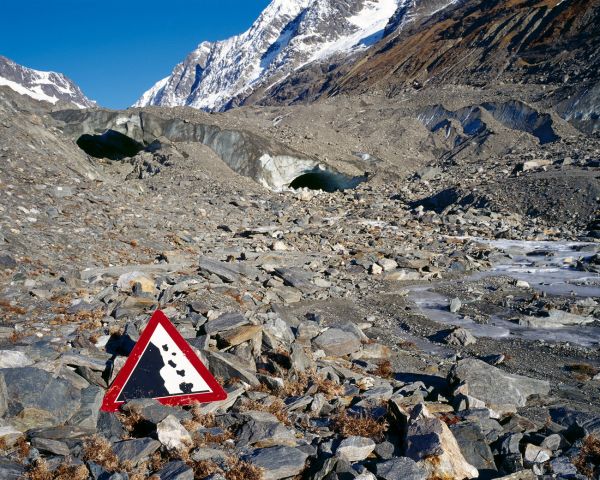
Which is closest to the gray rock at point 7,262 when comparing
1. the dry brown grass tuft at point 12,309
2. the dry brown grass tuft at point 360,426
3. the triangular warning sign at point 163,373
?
the dry brown grass tuft at point 12,309

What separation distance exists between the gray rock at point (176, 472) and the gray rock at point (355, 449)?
47.3 inches

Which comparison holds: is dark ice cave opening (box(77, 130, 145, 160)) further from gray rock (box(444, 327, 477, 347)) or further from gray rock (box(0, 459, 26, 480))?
gray rock (box(0, 459, 26, 480))

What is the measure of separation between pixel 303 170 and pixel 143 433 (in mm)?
27721

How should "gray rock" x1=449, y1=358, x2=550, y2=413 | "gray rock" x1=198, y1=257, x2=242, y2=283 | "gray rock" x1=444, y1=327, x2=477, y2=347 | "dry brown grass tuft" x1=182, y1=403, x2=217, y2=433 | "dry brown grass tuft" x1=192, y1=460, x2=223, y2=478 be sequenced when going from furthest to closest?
"gray rock" x1=198, y1=257, x2=242, y2=283 < "gray rock" x1=444, y1=327, x2=477, y2=347 < "gray rock" x1=449, y1=358, x2=550, y2=413 < "dry brown grass tuft" x1=182, y1=403, x2=217, y2=433 < "dry brown grass tuft" x1=192, y1=460, x2=223, y2=478

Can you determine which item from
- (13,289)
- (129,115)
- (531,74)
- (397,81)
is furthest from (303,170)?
(397,81)

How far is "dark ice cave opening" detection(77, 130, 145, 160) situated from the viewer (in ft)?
106

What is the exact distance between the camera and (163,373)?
4.44 meters

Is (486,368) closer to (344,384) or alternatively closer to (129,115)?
(344,384)

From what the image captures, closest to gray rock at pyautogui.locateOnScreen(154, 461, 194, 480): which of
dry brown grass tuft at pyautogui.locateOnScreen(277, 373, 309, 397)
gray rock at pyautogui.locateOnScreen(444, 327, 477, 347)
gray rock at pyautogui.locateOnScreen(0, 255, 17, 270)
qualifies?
dry brown grass tuft at pyautogui.locateOnScreen(277, 373, 309, 397)

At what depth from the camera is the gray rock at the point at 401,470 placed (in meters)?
3.63

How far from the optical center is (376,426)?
14.4 ft

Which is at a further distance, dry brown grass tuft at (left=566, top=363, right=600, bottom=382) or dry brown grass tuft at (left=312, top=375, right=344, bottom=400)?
dry brown grass tuft at (left=566, top=363, right=600, bottom=382)

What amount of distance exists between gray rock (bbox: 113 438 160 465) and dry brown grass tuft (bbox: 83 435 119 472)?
0.05m

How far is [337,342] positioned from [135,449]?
13.6 feet
